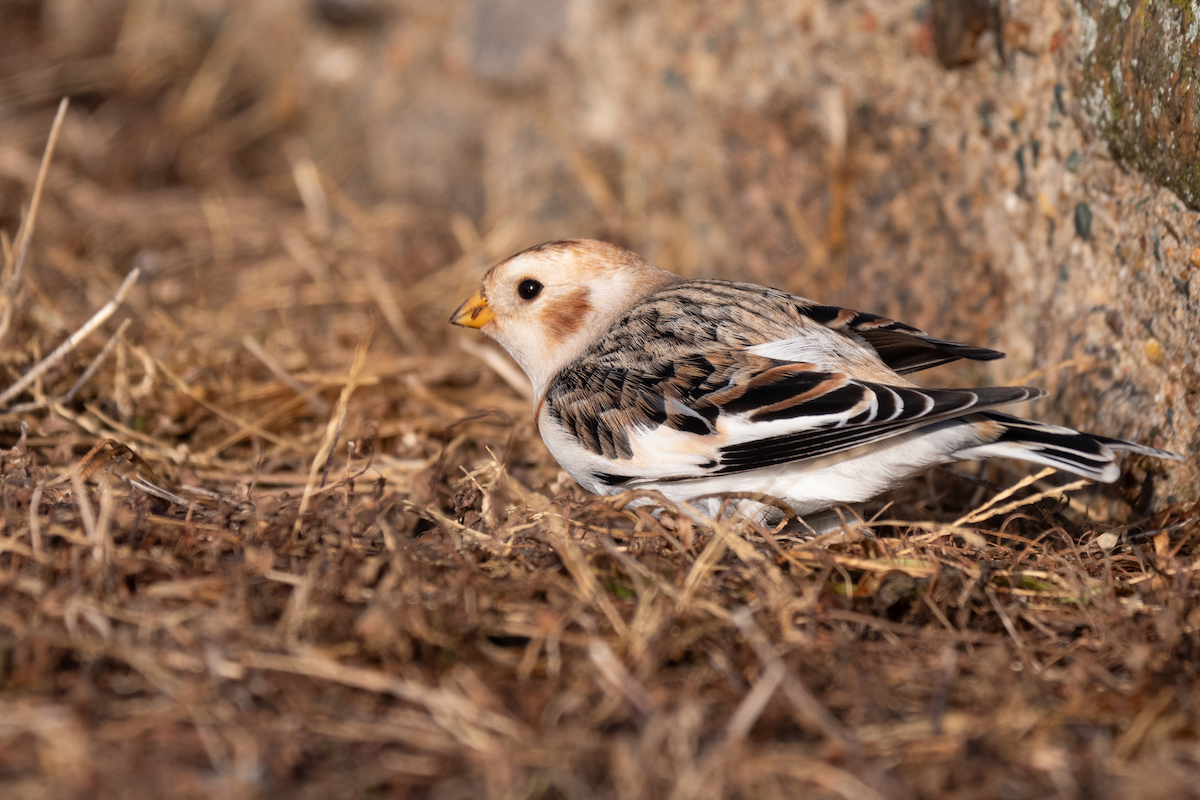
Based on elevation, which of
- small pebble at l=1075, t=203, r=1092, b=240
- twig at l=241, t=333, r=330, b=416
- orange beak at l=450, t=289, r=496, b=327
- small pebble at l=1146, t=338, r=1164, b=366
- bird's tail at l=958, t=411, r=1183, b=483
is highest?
small pebble at l=1075, t=203, r=1092, b=240

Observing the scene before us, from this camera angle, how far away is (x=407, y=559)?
2.06m

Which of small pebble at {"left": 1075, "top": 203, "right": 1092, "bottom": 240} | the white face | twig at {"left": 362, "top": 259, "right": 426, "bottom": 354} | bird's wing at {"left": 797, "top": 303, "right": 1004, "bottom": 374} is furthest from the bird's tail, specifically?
twig at {"left": 362, "top": 259, "right": 426, "bottom": 354}

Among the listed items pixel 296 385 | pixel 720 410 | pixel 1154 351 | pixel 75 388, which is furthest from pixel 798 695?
pixel 75 388

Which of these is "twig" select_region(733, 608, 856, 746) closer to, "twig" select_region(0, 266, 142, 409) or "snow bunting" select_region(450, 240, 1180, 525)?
"snow bunting" select_region(450, 240, 1180, 525)

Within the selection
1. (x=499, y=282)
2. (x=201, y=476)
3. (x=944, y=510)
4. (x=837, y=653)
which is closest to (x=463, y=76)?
(x=499, y=282)

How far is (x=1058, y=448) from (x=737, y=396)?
68 centimetres

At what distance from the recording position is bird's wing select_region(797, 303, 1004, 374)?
8.66ft

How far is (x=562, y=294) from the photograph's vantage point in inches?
114

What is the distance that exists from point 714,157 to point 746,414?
6.83 feet

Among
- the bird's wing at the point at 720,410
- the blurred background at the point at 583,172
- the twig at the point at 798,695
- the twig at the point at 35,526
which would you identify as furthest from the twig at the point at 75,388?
the twig at the point at 798,695

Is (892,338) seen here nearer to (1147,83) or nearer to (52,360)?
(1147,83)

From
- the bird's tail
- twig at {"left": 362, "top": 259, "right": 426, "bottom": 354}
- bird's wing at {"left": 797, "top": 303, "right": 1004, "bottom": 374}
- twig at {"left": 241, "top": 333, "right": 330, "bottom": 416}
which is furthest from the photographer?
twig at {"left": 362, "top": 259, "right": 426, "bottom": 354}

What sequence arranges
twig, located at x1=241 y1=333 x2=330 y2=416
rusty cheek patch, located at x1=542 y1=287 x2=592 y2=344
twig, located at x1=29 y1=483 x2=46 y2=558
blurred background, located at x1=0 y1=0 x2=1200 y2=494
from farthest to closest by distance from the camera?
twig, located at x1=241 y1=333 x2=330 y2=416, rusty cheek patch, located at x1=542 y1=287 x2=592 y2=344, blurred background, located at x1=0 y1=0 x2=1200 y2=494, twig, located at x1=29 y1=483 x2=46 y2=558

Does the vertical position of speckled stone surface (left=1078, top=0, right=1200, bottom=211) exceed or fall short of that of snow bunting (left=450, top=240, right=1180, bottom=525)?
it exceeds it
